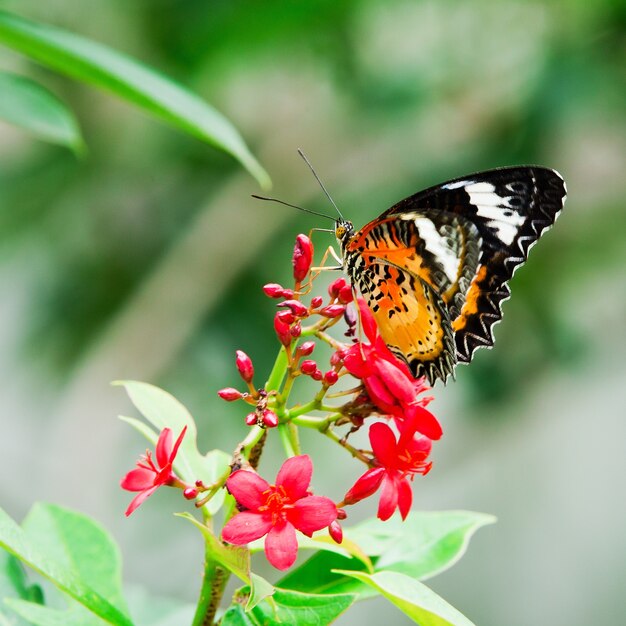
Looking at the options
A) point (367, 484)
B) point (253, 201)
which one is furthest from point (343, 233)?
point (253, 201)

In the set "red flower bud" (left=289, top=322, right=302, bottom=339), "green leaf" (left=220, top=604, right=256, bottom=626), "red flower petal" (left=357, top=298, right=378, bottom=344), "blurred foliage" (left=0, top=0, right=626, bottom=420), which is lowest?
"green leaf" (left=220, top=604, right=256, bottom=626)

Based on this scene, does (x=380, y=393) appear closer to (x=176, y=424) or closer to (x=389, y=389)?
(x=389, y=389)

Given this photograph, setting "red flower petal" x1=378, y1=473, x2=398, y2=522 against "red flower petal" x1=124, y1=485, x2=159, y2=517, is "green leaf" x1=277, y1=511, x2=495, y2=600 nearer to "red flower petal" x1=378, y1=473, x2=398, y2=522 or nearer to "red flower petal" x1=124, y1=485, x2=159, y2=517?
"red flower petal" x1=378, y1=473, x2=398, y2=522

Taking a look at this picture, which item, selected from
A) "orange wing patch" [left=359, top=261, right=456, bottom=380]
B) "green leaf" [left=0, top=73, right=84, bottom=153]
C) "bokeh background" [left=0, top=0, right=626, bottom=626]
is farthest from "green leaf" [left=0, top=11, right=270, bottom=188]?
"bokeh background" [left=0, top=0, right=626, bottom=626]

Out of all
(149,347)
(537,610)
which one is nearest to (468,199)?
(149,347)

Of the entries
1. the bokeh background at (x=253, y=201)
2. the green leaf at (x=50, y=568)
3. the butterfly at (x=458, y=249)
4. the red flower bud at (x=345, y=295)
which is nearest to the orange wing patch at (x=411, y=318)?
the butterfly at (x=458, y=249)

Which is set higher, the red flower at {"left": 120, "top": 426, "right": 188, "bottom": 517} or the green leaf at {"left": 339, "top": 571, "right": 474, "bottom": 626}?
the green leaf at {"left": 339, "top": 571, "right": 474, "bottom": 626}
